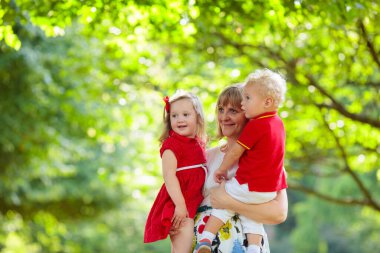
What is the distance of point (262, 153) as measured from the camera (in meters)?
4.43

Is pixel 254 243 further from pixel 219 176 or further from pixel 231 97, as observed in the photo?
pixel 231 97

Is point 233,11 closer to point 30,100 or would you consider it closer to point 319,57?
point 319,57

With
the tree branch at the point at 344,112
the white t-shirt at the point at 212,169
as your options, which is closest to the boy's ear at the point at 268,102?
the white t-shirt at the point at 212,169

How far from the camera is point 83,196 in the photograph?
809 inches

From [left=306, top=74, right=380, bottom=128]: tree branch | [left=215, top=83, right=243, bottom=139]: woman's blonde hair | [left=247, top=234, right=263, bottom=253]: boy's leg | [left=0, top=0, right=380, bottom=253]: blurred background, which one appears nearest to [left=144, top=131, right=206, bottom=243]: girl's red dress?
[left=215, top=83, right=243, bottom=139]: woman's blonde hair

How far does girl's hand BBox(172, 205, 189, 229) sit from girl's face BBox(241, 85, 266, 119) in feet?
2.28

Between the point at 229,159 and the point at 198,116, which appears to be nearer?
the point at 229,159

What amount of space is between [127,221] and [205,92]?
14.9 metres

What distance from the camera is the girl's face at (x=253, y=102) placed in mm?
4445

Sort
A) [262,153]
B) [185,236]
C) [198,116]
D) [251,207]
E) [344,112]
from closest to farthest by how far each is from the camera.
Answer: [262,153] → [251,207] → [185,236] → [198,116] → [344,112]

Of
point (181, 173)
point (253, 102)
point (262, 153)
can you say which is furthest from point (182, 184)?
point (253, 102)

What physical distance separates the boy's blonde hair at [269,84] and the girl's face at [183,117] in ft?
1.39

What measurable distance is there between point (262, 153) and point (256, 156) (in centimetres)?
4

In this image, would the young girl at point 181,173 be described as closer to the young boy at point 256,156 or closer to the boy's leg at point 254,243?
the young boy at point 256,156
